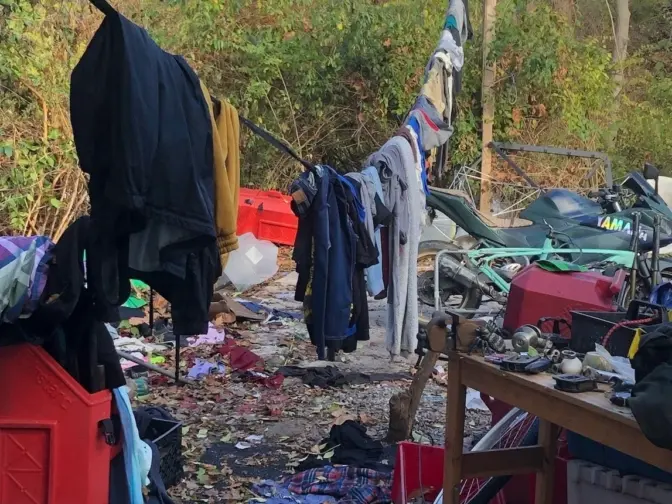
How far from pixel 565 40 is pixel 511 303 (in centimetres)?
855

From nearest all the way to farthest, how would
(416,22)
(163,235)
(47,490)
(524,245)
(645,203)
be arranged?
(163,235) → (47,490) → (524,245) → (645,203) → (416,22)

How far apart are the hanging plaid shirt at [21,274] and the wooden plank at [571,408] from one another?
62.6 inches

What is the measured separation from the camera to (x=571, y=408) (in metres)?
2.41

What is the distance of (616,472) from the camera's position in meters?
2.77

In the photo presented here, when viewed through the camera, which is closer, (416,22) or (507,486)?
(507,486)

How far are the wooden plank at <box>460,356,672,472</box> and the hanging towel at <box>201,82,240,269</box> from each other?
3.21 ft

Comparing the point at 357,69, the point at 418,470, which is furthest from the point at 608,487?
the point at 357,69

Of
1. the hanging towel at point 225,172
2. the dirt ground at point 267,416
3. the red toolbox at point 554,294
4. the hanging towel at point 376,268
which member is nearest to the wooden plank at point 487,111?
the dirt ground at point 267,416

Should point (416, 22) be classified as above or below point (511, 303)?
above

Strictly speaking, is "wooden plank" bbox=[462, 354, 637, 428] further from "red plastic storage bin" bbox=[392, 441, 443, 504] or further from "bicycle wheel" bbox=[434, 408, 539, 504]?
"red plastic storage bin" bbox=[392, 441, 443, 504]

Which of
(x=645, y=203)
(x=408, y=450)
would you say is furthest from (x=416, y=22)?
(x=408, y=450)

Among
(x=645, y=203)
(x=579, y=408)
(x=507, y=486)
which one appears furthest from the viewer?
(x=645, y=203)

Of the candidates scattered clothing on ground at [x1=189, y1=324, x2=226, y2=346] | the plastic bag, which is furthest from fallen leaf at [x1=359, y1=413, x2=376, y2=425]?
the plastic bag

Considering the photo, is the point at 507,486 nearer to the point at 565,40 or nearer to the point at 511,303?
the point at 511,303
